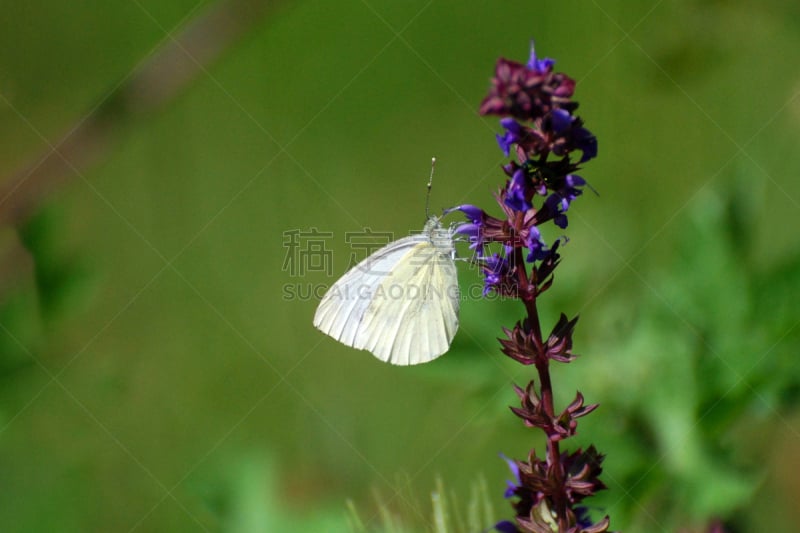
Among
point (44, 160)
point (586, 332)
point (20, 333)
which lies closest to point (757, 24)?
point (586, 332)

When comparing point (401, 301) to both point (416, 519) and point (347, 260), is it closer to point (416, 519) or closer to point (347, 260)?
point (416, 519)

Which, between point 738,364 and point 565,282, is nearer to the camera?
point 738,364

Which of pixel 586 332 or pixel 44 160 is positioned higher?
pixel 586 332

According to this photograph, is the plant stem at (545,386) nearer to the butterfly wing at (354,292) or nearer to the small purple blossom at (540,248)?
the small purple blossom at (540,248)

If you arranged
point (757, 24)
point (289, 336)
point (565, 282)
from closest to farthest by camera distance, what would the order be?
point (565, 282) → point (757, 24) → point (289, 336)

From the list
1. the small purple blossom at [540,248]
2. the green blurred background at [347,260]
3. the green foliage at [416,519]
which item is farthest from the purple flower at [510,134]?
the green blurred background at [347,260]

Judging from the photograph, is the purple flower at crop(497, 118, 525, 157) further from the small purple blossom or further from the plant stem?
the plant stem

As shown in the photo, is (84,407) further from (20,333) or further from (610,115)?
(610,115)
